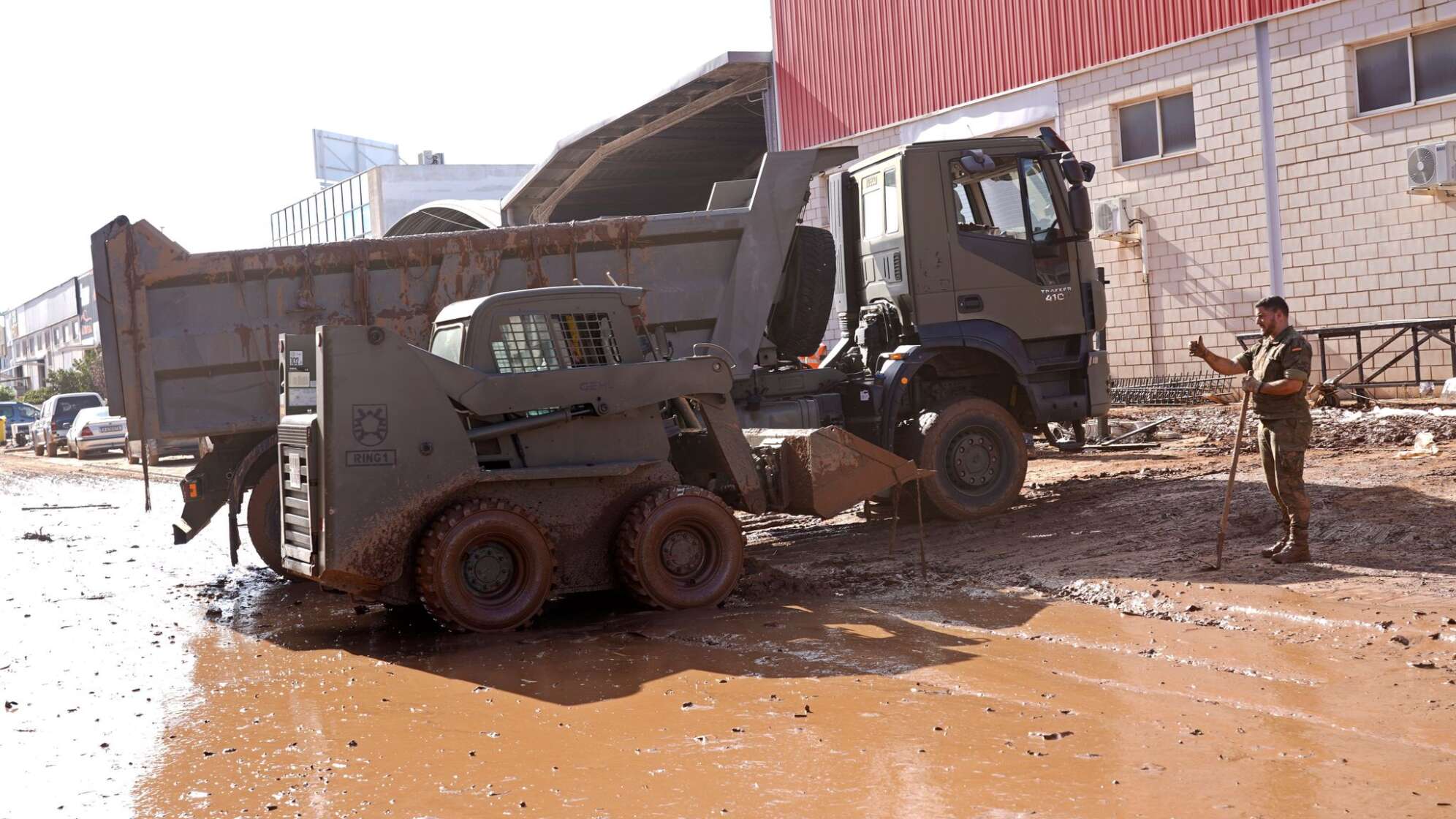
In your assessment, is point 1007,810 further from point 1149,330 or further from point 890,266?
point 1149,330

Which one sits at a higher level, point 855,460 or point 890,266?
point 890,266

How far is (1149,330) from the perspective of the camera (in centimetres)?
1939

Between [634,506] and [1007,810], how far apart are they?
170 inches

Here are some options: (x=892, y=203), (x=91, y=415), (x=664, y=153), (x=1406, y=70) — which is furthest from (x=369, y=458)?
(x=91, y=415)

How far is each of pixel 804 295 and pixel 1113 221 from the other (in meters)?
9.38

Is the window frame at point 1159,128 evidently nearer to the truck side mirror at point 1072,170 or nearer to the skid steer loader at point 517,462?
the truck side mirror at point 1072,170

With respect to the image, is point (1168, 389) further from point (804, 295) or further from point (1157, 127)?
point (804, 295)

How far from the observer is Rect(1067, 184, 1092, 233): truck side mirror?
1095 cm

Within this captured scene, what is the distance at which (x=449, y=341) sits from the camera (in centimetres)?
873

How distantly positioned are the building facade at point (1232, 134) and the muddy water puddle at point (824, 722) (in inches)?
278

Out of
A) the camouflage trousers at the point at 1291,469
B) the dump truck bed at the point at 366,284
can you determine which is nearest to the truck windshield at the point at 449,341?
the dump truck bed at the point at 366,284

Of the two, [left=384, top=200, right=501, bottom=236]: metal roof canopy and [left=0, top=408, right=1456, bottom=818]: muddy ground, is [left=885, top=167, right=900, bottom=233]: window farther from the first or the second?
[left=384, top=200, right=501, bottom=236]: metal roof canopy

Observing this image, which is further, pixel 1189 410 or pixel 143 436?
pixel 1189 410

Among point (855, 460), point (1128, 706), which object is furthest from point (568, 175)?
point (1128, 706)
